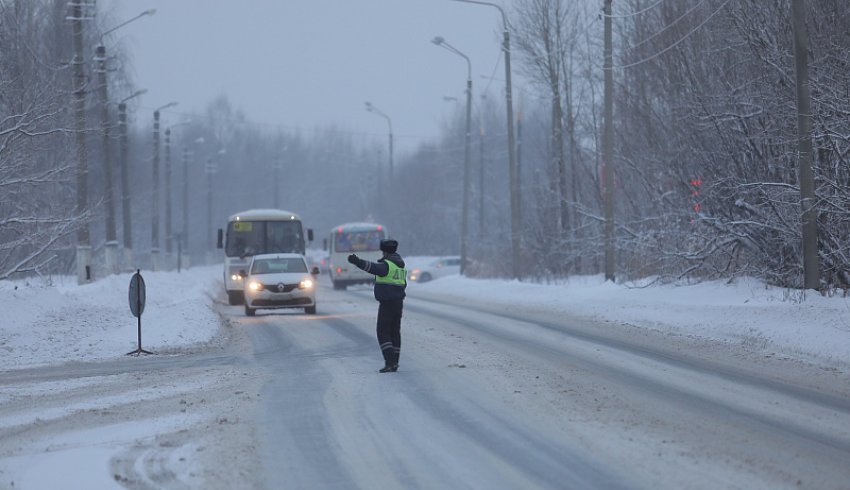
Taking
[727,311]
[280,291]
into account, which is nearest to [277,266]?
[280,291]

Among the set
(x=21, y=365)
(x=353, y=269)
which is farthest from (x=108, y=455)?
(x=353, y=269)

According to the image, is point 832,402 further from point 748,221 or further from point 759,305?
point 748,221

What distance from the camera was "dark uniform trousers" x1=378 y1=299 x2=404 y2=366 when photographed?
15.5m

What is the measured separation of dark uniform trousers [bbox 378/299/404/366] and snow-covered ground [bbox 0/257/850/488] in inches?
91.4

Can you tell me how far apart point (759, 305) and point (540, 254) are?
2326cm

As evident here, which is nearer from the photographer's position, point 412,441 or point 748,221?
point 412,441

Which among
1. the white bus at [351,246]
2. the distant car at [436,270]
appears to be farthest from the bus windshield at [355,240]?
the distant car at [436,270]

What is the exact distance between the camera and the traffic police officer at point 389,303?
1556cm

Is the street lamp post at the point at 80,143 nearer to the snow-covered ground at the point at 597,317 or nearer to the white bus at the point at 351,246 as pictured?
the snow-covered ground at the point at 597,317

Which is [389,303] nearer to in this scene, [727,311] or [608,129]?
[727,311]

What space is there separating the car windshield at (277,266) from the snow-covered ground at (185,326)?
2205 mm

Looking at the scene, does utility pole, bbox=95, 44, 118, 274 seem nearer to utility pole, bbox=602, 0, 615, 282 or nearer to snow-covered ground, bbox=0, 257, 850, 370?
snow-covered ground, bbox=0, 257, 850, 370

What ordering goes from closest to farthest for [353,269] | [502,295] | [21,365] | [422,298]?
[21,365] < [502,295] < [422,298] < [353,269]

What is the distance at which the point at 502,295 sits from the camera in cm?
3912
